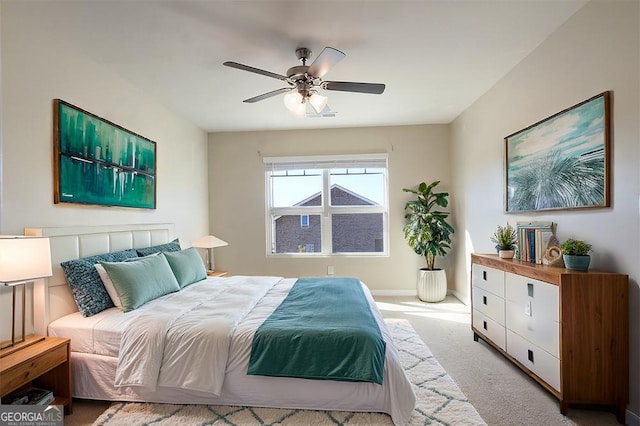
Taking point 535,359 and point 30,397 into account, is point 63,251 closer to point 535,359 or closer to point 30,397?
point 30,397

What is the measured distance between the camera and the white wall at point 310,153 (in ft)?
15.1

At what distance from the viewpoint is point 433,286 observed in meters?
4.19

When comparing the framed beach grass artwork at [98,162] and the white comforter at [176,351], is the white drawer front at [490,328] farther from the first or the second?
the framed beach grass artwork at [98,162]

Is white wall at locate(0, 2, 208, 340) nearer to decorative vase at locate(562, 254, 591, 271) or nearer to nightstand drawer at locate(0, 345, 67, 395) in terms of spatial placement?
nightstand drawer at locate(0, 345, 67, 395)

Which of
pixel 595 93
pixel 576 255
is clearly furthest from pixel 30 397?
pixel 595 93

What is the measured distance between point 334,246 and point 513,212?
2.52 metres

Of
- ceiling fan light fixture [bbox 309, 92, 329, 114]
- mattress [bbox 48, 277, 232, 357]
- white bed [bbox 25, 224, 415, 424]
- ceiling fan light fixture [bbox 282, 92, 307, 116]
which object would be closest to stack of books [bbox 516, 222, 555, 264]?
white bed [bbox 25, 224, 415, 424]

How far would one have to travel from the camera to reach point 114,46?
2.38 metres

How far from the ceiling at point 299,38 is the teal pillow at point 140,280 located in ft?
5.61

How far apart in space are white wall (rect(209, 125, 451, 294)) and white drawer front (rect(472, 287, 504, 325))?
5.47ft

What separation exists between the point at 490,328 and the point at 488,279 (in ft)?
1.41

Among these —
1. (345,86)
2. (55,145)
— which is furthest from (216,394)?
(345,86)

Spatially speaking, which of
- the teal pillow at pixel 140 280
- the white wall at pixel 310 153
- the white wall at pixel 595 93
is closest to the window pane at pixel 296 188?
the white wall at pixel 310 153

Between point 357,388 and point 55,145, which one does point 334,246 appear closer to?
point 357,388
